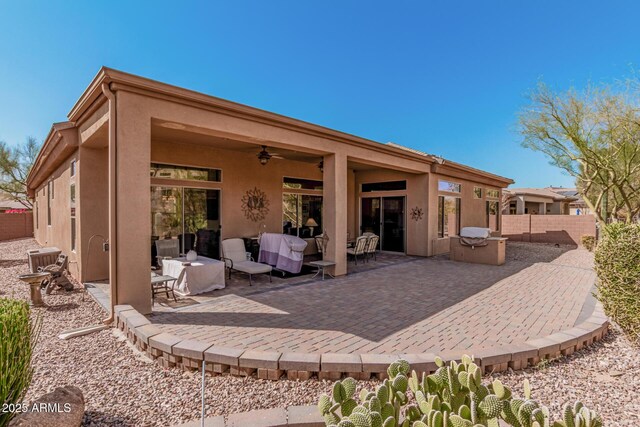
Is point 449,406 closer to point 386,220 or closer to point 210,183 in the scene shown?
point 210,183

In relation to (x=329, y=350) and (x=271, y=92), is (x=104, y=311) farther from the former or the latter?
(x=271, y=92)

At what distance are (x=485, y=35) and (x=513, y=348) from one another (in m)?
13.1

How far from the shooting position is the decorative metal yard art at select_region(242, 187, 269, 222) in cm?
1002

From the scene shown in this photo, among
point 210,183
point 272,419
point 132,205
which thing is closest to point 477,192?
point 210,183

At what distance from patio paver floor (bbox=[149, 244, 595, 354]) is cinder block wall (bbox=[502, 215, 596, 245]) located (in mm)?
10676

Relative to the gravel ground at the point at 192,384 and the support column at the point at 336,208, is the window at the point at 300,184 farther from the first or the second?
the gravel ground at the point at 192,384

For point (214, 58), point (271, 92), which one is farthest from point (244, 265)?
point (271, 92)

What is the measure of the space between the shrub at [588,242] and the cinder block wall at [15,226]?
3376cm

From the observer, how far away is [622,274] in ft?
13.0

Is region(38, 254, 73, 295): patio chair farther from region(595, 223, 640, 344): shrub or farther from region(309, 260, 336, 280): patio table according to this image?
region(595, 223, 640, 344): shrub

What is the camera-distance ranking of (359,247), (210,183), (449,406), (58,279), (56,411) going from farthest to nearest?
(359,247) → (210,183) → (58,279) → (56,411) → (449,406)

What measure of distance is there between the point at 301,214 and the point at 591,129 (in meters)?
12.9

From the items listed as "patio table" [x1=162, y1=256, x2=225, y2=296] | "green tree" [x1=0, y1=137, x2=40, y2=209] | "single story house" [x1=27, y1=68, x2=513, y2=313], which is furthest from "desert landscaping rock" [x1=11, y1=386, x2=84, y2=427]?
"green tree" [x1=0, y1=137, x2=40, y2=209]

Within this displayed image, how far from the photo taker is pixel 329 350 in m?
3.66
